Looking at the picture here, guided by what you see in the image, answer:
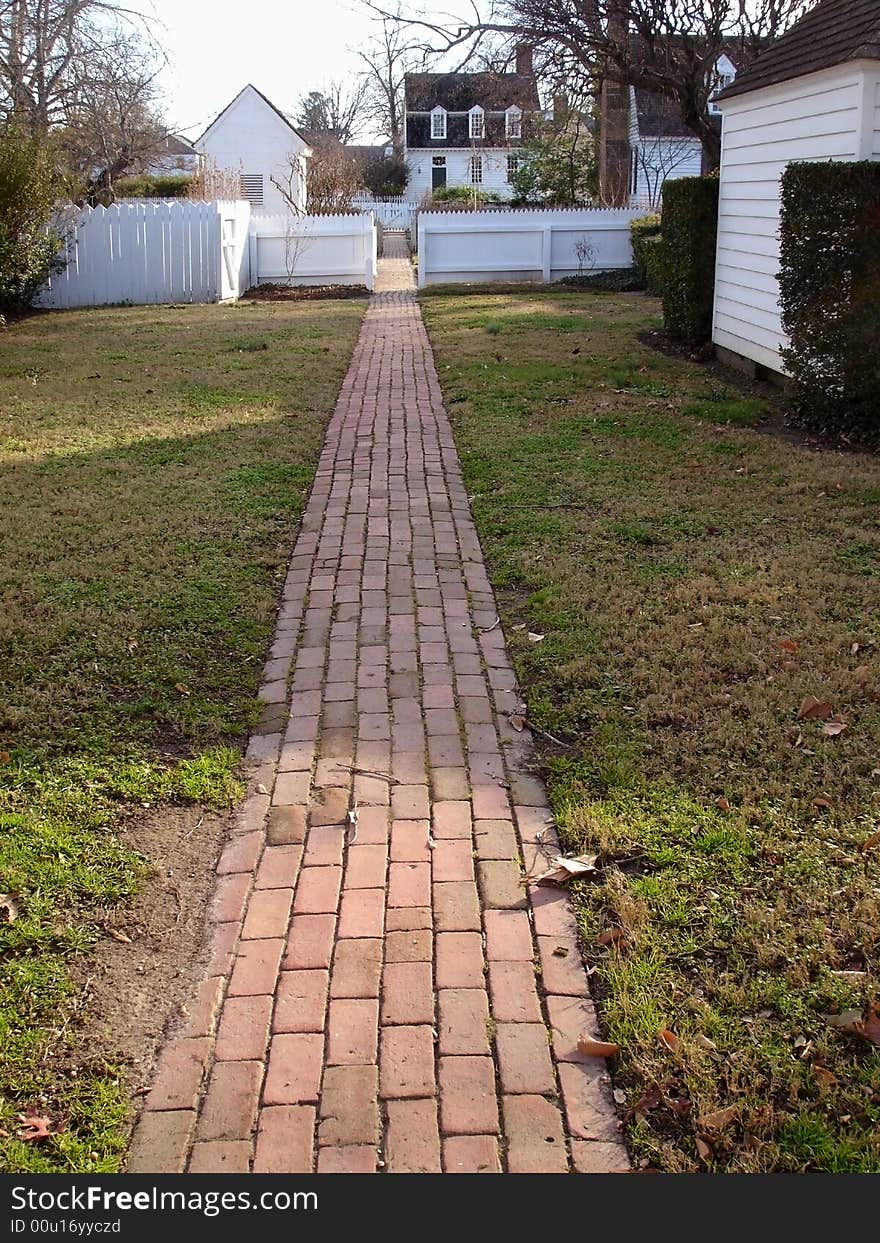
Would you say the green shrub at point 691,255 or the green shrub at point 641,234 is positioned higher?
the green shrub at point 641,234

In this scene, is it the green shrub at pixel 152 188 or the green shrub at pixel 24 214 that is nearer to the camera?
the green shrub at pixel 24 214

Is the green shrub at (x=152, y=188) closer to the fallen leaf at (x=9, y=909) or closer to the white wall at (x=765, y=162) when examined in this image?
the white wall at (x=765, y=162)

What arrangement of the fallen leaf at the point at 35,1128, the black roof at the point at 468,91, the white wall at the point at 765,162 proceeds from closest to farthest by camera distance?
the fallen leaf at the point at 35,1128, the white wall at the point at 765,162, the black roof at the point at 468,91

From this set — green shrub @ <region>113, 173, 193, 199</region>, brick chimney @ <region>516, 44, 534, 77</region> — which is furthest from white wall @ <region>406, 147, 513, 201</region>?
brick chimney @ <region>516, 44, 534, 77</region>

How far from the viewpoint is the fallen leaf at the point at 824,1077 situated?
2.54m

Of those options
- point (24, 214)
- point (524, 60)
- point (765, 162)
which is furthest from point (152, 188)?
point (765, 162)

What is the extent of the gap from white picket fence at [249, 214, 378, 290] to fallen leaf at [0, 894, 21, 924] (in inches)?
842

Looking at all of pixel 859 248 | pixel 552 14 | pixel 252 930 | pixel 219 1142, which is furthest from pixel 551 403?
pixel 552 14

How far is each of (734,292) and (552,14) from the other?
12.0m

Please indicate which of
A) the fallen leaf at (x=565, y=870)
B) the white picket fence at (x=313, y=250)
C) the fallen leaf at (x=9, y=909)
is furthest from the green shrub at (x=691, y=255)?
the fallen leaf at (x=9, y=909)

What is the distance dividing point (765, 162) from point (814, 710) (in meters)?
8.49

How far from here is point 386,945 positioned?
10.1ft

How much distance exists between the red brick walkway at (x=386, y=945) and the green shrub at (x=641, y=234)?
701 inches

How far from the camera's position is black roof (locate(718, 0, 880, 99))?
8820 mm
